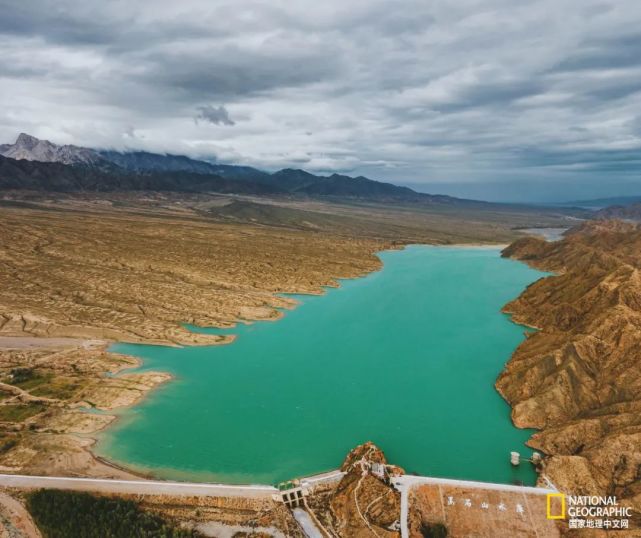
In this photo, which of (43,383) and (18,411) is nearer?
(18,411)

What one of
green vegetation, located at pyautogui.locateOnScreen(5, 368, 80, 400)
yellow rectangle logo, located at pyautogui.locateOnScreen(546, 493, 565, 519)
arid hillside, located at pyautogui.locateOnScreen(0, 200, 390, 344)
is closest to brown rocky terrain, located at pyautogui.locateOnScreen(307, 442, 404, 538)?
yellow rectangle logo, located at pyautogui.locateOnScreen(546, 493, 565, 519)

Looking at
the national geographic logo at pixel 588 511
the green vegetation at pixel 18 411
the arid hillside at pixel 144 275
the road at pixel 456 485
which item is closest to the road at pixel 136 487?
the road at pixel 456 485

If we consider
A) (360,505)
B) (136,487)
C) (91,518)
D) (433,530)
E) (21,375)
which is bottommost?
(91,518)

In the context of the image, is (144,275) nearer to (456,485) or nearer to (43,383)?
(43,383)

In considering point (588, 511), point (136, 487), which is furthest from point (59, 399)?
point (588, 511)

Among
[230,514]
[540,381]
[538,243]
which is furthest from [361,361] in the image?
[538,243]
